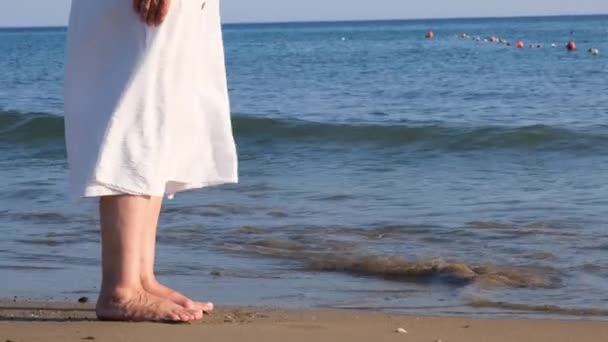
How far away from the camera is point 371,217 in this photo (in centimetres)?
645

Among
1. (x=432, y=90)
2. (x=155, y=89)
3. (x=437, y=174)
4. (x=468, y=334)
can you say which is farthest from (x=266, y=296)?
(x=432, y=90)

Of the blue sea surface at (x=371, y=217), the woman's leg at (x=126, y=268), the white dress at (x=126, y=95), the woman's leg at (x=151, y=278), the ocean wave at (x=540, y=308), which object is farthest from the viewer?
the blue sea surface at (x=371, y=217)

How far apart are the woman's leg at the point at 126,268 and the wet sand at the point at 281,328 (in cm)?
4

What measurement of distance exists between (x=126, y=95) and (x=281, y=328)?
83 centimetres

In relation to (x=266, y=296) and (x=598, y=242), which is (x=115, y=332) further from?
(x=598, y=242)

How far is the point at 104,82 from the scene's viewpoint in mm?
3176

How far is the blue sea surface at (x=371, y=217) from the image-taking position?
4590mm

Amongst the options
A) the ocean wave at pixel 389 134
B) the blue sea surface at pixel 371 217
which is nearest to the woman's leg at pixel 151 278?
the blue sea surface at pixel 371 217

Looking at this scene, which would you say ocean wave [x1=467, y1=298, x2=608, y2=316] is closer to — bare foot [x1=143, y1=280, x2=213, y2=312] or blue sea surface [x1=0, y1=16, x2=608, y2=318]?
blue sea surface [x1=0, y1=16, x2=608, y2=318]

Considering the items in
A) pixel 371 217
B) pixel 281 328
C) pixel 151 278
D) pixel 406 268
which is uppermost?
pixel 151 278

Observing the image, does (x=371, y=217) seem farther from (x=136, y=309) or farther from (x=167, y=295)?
(x=136, y=309)

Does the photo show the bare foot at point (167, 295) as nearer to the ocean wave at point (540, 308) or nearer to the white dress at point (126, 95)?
the white dress at point (126, 95)

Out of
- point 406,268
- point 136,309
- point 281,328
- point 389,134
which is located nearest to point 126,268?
point 136,309

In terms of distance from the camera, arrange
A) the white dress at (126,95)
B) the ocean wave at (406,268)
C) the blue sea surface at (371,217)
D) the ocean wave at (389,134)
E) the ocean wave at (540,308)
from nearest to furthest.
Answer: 1. the white dress at (126,95)
2. the ocean wave at (540,308)
3. the blue sea surface at (371,217)
4. the ocean wave at (406,268)
5. the ocean wave at (389,134)
